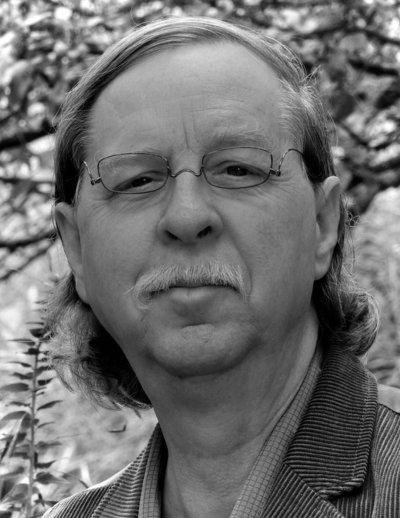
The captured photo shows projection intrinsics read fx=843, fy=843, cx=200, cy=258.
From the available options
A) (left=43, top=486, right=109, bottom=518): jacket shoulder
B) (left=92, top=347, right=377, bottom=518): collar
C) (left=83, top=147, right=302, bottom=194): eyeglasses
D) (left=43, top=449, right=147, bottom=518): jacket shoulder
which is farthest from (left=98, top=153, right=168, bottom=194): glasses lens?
(left=43, top=486, right=109, bottom=518): jacket shoulder

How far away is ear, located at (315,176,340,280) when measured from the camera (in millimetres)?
2109

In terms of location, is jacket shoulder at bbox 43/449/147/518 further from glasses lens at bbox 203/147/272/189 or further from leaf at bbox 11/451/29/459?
glasses lens at bbox 203/147/272/189

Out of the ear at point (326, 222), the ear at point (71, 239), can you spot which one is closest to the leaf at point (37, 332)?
the ear at point (71, 239)

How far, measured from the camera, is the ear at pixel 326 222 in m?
2.11

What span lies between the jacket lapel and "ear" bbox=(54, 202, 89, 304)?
685 mm

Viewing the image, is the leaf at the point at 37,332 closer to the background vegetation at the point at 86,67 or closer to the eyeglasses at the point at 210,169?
the background vegetation at the point at 86,67

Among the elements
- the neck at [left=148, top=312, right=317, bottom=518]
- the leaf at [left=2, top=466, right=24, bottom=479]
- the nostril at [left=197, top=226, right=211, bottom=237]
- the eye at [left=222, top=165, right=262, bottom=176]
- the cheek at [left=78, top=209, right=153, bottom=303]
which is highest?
the eye at [left=222, top=165, right=262, bottom=176]

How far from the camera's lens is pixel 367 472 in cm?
182

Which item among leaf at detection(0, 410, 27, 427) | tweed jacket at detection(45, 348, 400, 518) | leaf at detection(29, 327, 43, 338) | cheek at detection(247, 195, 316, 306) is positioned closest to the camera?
tweed jacket at detection(45, 348, 400, 518)

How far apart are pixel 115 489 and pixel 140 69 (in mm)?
1116

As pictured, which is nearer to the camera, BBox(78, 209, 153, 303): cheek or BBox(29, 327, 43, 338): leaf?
BBox(78, 209, 153, 303): cheek

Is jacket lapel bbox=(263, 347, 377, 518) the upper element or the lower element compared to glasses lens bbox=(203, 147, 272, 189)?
lower

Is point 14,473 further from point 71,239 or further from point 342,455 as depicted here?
point 342,455

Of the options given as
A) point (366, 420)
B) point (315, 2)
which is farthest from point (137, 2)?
point (366, 420)
